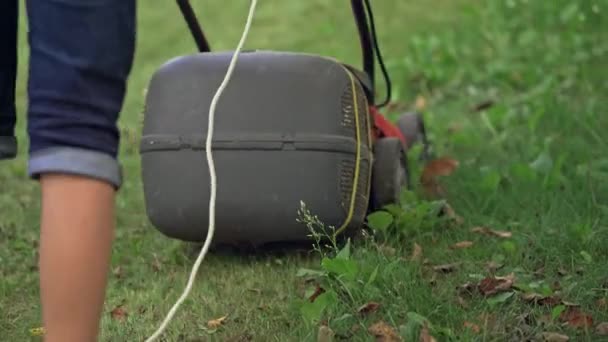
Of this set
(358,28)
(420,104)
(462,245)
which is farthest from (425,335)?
(420,104)

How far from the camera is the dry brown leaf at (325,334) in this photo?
2.00m

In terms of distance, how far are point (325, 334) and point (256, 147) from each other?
59cm

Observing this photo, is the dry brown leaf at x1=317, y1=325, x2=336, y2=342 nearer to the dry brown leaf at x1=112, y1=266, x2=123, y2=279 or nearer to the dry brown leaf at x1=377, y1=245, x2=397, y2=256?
the dry brown leaf at x1=377, y1=245, x2=397, y2=256

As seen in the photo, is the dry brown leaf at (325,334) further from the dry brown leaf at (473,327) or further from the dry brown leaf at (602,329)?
the dry brown leaf at (602,329)

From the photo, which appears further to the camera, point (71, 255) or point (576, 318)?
point (576, 318)

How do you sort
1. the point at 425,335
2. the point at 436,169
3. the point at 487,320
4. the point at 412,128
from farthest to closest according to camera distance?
the point at 412,128 < the point at 436,169 < the point at 487,320 < the point at 425,335

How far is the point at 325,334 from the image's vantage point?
79.0 inches

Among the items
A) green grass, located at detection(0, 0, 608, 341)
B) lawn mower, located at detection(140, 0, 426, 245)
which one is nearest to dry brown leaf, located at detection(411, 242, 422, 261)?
green grass, located at detection(0, 0, 608, 341)

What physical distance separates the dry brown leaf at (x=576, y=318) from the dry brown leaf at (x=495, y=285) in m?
0.14

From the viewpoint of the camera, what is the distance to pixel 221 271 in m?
2.59

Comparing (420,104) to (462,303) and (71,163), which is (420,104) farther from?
(71,163)

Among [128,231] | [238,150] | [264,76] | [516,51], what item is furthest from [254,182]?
[516,51]

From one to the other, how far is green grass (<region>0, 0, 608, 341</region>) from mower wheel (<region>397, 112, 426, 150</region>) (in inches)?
6.4

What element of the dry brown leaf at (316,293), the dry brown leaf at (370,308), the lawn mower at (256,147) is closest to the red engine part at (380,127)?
the lawn mower at (256,147)
